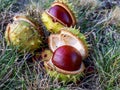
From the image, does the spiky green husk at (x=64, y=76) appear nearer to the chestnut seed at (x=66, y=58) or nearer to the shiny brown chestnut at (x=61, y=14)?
the chestnut seed at (x=66, y=58)

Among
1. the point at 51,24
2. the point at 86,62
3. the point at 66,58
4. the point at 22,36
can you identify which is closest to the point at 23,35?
the point at 22,36

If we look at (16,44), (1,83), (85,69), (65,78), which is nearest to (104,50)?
(85,69)

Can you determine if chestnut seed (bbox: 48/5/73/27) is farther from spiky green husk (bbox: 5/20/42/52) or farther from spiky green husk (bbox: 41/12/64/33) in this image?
spiky green husk (bbox: 5/20/42/52)

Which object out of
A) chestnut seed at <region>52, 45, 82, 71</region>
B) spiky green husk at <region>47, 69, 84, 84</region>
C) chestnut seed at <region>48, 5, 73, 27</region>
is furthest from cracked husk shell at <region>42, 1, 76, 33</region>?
spiky green husk at <region>47, 69, 84, 84</region>

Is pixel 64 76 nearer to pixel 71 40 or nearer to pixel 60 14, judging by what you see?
pixel 71 40

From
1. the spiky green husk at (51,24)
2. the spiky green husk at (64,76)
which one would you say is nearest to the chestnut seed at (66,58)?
the spiky green husk at (64,76)

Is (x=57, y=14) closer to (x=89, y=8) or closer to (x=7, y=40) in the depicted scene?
(x=7, y=40)
